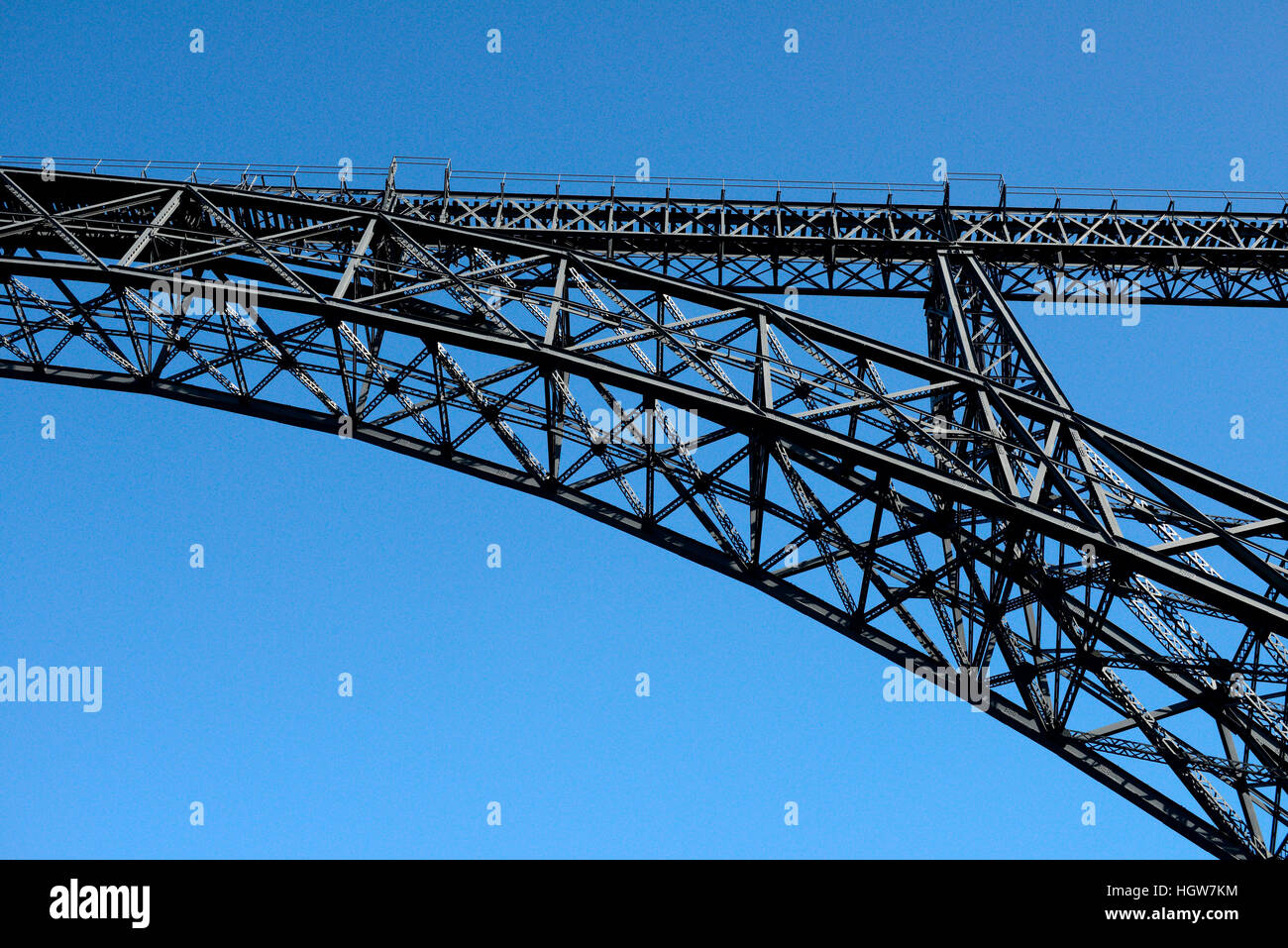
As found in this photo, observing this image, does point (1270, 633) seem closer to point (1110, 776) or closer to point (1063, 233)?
point (1110, 776)

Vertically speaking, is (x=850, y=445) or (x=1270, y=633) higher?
(x=850, y=445)

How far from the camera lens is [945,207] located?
21406 mm

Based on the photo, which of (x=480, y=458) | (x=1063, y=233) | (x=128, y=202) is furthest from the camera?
(x=1063, y=233)

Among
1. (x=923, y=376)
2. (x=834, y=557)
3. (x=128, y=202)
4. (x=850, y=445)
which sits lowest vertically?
(x=834, y=557)

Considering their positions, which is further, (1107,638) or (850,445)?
(1107,638)

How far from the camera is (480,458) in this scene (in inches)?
607

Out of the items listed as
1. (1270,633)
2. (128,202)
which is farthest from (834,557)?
(128,202)

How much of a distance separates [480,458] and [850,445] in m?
5.19
